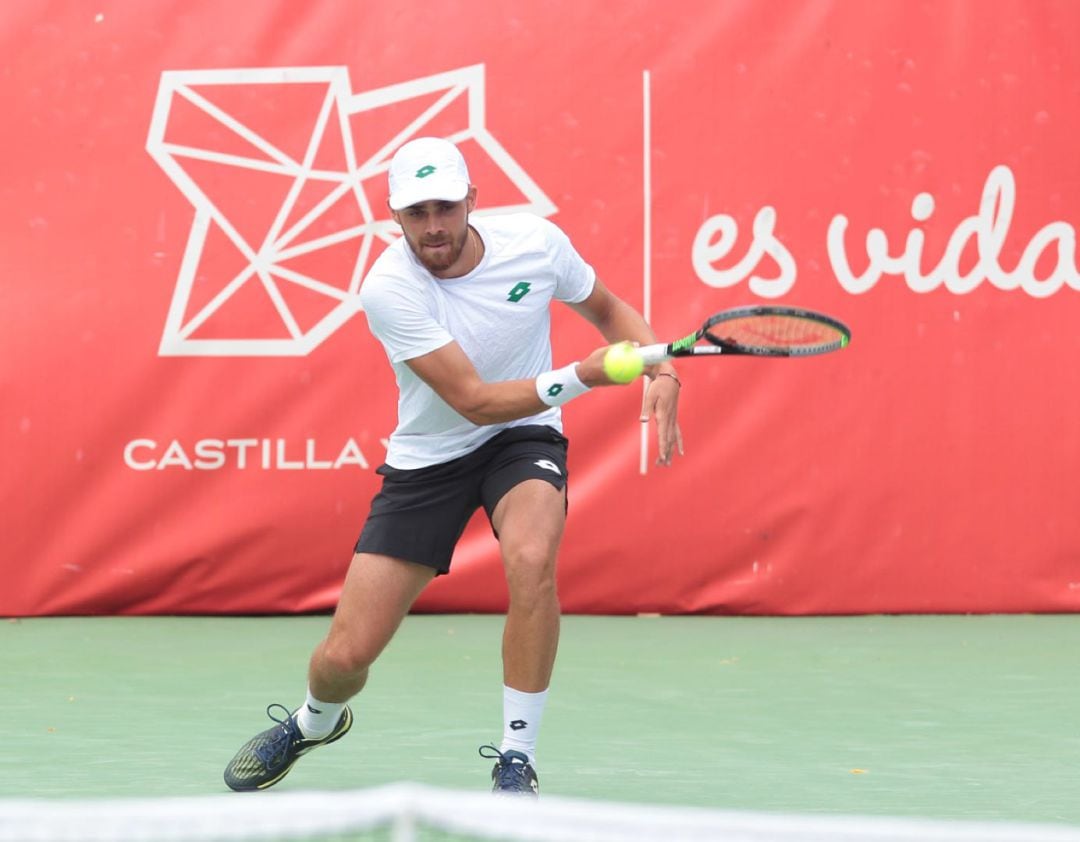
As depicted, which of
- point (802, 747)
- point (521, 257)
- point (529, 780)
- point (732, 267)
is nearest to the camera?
point (529, 780)

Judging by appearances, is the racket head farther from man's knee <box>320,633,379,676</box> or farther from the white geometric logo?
the white geometric logo

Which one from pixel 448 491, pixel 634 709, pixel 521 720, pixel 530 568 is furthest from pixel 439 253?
pixel 634 709

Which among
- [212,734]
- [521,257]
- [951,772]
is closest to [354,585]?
[521,257]

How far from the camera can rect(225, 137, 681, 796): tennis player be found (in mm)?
3863

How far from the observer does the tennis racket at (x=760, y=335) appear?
3.70 metres

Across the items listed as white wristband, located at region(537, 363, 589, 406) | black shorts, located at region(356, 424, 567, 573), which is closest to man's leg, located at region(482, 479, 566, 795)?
black shorts, located at region(356, 424, 567, 573)

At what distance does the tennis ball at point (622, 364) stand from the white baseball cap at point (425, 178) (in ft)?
1.64

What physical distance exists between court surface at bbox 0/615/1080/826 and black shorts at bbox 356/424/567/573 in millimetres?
549

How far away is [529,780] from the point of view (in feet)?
12.6

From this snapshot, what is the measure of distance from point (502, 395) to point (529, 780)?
78 cm

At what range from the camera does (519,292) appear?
4.10m

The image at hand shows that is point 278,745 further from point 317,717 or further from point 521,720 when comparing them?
point 521,720

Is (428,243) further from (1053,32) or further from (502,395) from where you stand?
(1053,32)

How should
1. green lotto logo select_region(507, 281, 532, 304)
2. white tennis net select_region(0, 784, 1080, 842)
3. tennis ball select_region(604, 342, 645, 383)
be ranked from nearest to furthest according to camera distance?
white tennis net select_region(0, 784, 1080, 842)
tennis ball select_region(604, 342, 645, 383)
green lotto logo select_region(507, 281, 532, 304)
